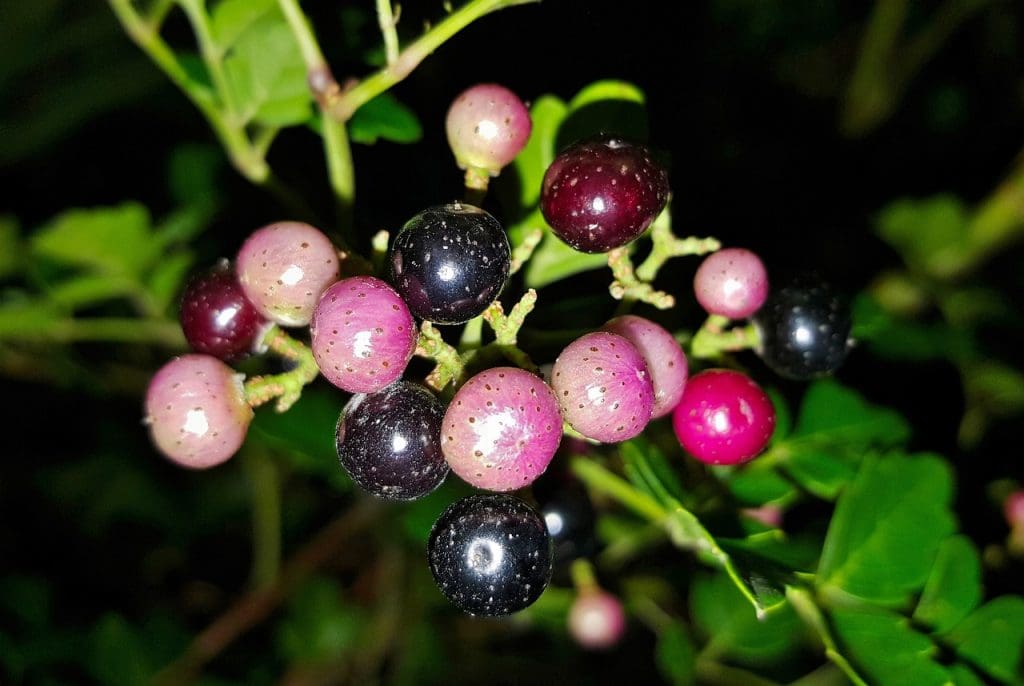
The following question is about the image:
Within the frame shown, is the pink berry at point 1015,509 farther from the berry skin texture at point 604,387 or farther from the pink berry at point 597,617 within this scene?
the berry skin texture at point 604,387

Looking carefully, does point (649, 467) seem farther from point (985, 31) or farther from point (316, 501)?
point (985, 31)

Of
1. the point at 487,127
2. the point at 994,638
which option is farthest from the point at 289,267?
the point at 994,638

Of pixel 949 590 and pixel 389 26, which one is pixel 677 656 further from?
pixel 389 26

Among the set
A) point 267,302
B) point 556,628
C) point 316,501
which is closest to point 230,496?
point 316,501

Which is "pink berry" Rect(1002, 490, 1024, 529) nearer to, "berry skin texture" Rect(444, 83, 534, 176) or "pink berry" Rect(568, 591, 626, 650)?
"pink berry" Rect(568, 591, 626, 650)

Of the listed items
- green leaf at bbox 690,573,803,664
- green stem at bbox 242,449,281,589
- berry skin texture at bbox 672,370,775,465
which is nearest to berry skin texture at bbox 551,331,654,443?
berry skin texture at bbox 672,370,775,465

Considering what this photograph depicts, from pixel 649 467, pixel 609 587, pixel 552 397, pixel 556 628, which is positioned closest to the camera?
pixel 552 397

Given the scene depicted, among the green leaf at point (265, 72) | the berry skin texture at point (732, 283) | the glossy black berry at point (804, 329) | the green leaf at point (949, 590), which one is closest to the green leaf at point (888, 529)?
the green leaf at point (949, 590)
